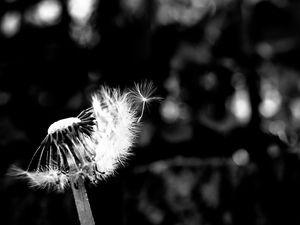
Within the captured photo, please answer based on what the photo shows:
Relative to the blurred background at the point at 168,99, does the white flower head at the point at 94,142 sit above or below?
below

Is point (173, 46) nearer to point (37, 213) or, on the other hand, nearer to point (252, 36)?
point (252, 36)

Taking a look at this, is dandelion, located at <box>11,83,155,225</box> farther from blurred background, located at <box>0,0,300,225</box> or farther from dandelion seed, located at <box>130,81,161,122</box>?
blurred background, located at <box>0,0,300,225</box>

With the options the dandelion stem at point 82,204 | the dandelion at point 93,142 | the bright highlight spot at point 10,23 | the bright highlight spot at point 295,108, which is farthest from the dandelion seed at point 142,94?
the bright highlight spot at point 295,108

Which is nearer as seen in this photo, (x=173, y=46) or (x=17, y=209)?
(x=17, y=209)

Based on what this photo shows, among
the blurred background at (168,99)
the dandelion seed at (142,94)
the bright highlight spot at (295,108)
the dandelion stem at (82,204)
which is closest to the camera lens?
the dandelion stem at (82,204)

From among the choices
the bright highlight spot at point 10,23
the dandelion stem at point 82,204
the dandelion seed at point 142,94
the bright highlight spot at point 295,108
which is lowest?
the dandelion stem at point 82,204

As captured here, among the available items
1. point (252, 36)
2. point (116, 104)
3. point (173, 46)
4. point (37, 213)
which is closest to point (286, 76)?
point (252, 36)

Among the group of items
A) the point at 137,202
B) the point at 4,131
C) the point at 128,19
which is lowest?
the point at 137,202

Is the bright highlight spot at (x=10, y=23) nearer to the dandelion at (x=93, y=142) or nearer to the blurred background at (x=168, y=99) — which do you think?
the blurred background at (x=168, y=99)

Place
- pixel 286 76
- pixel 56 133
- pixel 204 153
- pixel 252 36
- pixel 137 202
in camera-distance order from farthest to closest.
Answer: pixel 286 76 → pixel 252 36 → pixel 204 153 → pixel 137 202 → pixel 56 133

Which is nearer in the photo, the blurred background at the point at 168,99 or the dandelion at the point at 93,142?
the dandelion at the point at 93,142
